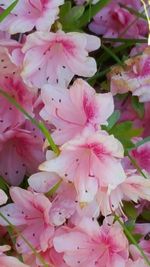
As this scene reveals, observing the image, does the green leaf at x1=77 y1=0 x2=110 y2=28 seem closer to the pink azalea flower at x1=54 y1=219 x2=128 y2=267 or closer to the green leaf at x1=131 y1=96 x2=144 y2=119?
the green leaf at x1=131 y1=96 x2=144 y2=119

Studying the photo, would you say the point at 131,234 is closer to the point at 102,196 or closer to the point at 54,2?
the point at 102,196

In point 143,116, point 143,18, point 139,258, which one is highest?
point 143,18

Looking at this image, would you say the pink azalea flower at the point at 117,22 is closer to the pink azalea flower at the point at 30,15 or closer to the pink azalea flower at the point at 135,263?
the pink azalea flower at the point at 30,15

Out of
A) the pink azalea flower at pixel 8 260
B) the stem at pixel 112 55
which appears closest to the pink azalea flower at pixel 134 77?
the stem at pixel 112 55

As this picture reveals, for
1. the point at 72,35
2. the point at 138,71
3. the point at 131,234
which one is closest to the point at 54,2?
the point at 72,35

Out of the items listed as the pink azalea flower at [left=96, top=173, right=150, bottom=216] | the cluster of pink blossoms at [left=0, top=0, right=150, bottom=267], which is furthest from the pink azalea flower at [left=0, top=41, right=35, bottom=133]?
the pink azalea flower at [left=96, top=173, right=150, bottom=216]

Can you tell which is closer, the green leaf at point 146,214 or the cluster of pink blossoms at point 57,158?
the cluster of pink blossoms at point 57,158

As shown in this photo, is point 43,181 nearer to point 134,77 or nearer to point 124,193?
point 124,193
